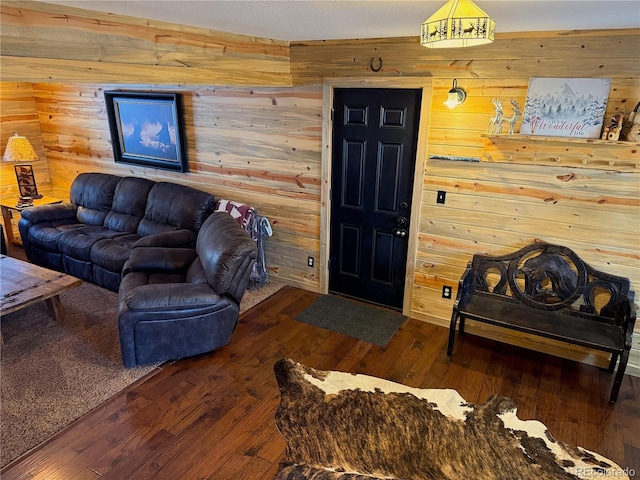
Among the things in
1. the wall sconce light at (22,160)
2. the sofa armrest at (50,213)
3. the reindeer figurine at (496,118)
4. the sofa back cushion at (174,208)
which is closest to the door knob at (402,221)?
the reindeer figurine at (496,118)

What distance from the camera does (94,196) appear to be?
514cm

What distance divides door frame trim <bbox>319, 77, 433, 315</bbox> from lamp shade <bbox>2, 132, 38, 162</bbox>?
3852 millimetres

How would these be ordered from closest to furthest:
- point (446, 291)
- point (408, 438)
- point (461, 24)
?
point (461, 24)
point (408, 438)
point (446, 291)

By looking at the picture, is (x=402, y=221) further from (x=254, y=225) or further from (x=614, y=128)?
(x=614, y=128)

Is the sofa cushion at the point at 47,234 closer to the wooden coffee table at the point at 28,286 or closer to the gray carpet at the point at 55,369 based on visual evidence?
the wooden coffee table at the point at 28,286

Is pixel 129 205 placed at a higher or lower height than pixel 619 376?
higher

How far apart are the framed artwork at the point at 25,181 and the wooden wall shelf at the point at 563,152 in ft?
17.6

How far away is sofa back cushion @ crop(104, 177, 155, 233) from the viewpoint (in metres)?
4.84

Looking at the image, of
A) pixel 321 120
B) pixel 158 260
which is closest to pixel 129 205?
pixel 158 260

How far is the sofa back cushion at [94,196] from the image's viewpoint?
16.7ft

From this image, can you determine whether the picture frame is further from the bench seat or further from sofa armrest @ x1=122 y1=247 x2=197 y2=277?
the bench seat

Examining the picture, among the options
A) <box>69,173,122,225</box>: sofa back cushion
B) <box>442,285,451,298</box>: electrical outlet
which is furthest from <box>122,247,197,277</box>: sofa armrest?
<box>442,285,451,298</box>: electrical outlet

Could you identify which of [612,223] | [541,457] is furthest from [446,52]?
[541,457]

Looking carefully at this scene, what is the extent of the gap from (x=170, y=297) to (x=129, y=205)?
2259mm
